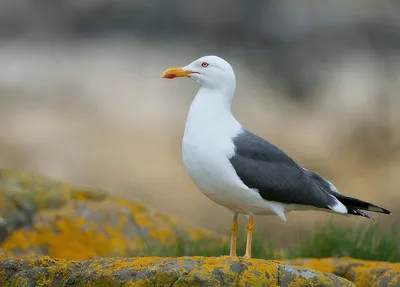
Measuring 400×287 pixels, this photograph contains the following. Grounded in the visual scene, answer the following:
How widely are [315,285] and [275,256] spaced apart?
241 centimetres

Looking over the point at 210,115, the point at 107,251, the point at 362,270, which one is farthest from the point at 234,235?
the point at 107,251

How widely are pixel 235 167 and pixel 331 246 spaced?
202 centimetres

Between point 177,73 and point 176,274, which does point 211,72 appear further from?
point 176,274

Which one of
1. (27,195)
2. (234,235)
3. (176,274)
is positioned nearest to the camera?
(176,274)

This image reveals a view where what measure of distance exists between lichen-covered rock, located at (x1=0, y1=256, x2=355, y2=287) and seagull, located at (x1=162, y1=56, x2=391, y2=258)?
0.63 metres

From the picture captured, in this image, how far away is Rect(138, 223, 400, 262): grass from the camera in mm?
7352

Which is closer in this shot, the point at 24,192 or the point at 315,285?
the point at 315,285

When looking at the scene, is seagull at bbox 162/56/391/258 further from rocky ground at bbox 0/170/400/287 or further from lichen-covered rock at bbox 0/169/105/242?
lichen-covered rock at bbox 0/169/105/242

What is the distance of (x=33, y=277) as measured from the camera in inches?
210

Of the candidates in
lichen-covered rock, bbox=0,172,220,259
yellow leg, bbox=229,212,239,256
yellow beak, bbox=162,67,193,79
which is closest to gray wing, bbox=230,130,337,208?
yellow leg, bbox=229,212,239,256

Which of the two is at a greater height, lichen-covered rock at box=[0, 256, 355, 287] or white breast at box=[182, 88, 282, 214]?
white breast at box=[182, 88, 282, 214]

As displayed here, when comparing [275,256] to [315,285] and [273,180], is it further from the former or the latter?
[315,285]

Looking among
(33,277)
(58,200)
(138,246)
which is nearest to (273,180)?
(33,277)

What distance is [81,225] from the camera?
7.97 meters
